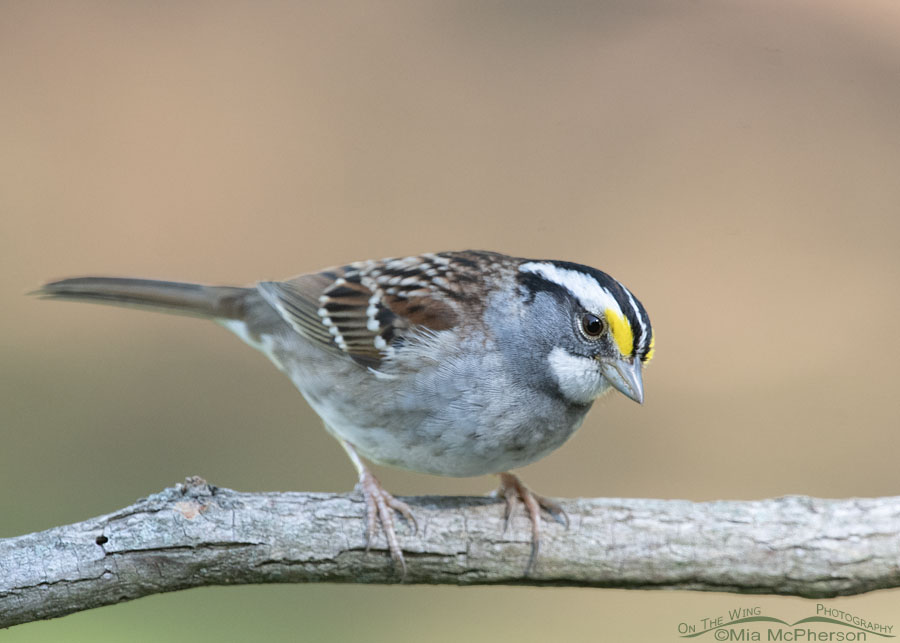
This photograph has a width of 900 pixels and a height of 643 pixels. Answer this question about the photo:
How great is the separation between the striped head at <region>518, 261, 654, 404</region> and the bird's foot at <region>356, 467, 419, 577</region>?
0.77m

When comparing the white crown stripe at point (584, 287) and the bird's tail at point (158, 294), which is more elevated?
the white crown stripe at point (584, 287)

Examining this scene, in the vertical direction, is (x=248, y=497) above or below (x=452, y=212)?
below

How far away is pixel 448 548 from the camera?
375cm

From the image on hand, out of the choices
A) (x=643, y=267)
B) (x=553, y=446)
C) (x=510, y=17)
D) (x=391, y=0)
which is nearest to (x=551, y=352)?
(x=553, y=446)

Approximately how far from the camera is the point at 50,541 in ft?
11.5

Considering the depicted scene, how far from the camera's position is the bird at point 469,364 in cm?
372

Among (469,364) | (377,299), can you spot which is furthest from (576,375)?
(377,299)

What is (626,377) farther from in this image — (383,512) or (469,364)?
(383,512)

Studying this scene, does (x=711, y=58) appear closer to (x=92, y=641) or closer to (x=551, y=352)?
(x=551, y=352)

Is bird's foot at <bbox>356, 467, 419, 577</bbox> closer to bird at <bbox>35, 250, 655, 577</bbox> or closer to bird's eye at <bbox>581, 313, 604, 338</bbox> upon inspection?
bird at <bbox>35, 250, 655, 577</bbox>

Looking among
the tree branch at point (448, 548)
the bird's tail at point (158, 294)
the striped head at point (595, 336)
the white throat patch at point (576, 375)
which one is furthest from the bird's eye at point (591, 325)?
the bird's tail at point (158, 294)

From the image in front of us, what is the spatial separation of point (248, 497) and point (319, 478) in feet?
11.4

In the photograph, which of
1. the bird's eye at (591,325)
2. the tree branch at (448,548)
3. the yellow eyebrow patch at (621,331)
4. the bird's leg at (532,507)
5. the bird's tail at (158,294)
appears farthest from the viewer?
the bird's tail at (158,294)

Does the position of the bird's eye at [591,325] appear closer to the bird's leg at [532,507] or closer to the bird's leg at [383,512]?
the bird's leg at [532,507]
